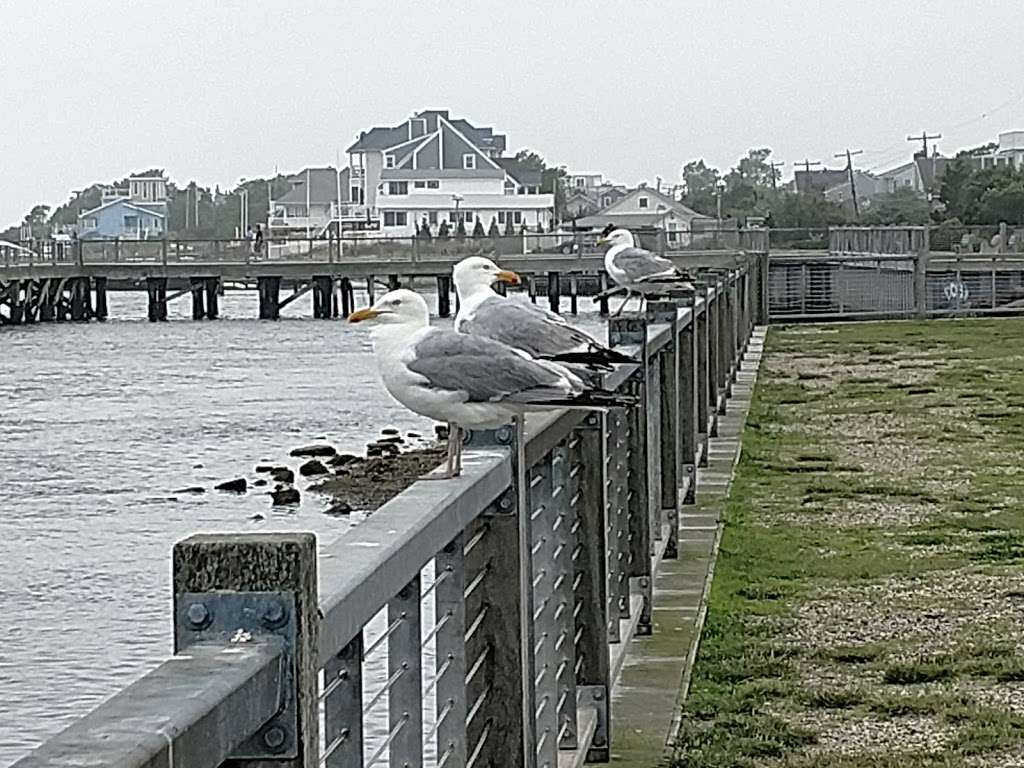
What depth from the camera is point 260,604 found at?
2.07 meters

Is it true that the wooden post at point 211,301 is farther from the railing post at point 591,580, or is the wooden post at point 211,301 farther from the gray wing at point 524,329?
the railing post at point 591,580

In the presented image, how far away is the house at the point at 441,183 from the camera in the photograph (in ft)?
418

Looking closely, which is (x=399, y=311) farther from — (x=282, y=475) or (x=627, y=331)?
(x=282, y=475)

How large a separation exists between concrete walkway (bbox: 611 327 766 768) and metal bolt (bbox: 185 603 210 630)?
3853 millimetres

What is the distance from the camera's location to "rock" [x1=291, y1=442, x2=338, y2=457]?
28484 millimetres

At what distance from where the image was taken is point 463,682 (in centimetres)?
369

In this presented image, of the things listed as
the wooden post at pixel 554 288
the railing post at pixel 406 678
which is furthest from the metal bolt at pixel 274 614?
the wooden post at pixel 554 288

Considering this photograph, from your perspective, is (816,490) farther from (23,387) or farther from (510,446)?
(23,387)

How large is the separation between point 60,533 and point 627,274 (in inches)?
289

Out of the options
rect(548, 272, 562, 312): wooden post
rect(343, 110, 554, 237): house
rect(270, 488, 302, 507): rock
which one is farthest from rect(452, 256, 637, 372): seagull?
rect(343, 110, 554, 237): house

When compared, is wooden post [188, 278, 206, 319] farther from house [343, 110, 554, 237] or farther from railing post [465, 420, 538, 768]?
railing post [465, 420, 538, 768]

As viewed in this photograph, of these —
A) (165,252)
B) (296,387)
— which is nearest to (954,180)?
(165,252)

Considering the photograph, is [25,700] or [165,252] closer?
[25,700]

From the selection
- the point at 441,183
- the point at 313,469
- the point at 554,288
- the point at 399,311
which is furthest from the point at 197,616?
the point at 441,183
